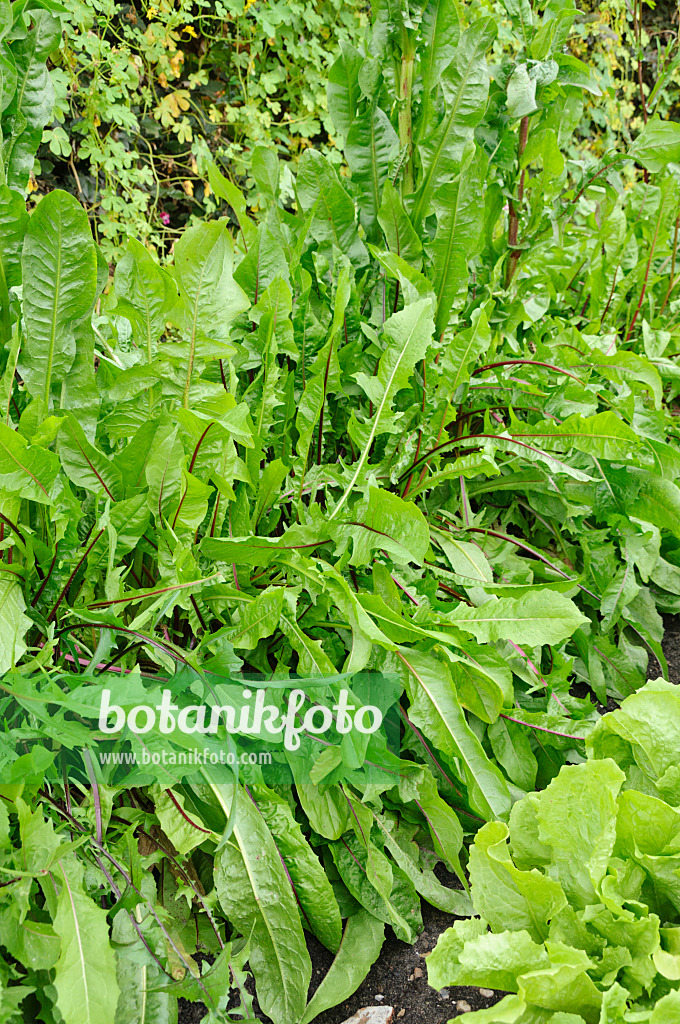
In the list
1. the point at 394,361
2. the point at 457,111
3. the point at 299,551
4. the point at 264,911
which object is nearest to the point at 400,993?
the point at 264,911

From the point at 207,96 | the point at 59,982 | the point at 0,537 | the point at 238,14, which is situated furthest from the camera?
the point at 207,96

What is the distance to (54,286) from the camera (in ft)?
4.62

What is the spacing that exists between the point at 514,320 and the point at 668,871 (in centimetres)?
161

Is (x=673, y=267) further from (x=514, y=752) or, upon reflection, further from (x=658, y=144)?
(x=514, y=752)

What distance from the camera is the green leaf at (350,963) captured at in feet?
4.25

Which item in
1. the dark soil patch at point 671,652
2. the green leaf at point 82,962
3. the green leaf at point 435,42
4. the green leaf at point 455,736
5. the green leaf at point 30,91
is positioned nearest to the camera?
the green leaf at point 82,962

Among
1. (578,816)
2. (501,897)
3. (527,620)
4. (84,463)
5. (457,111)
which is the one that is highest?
(457,111)


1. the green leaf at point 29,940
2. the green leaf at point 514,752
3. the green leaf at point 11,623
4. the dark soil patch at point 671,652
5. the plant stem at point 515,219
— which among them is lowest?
the dark soil patch at point 671,652

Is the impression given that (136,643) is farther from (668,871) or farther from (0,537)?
(668,871)

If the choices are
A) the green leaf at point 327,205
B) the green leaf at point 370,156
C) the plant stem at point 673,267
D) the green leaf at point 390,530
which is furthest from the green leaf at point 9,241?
the plant stem at point 673,267

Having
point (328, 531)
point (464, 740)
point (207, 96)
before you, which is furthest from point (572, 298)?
point (207, 96)

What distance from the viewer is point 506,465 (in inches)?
83.2

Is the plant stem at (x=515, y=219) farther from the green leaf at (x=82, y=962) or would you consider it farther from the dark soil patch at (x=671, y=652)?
the green leaf at (x=82, y=962)

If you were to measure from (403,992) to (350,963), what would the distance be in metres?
0.10
